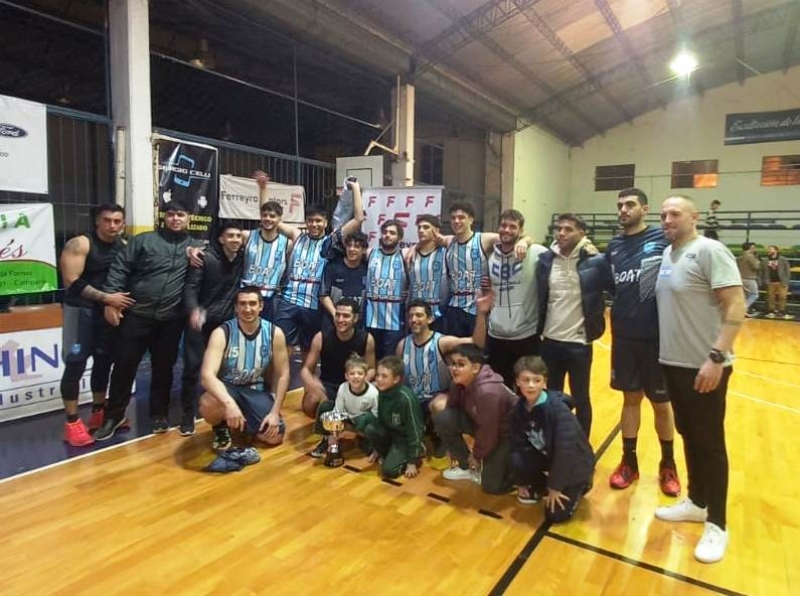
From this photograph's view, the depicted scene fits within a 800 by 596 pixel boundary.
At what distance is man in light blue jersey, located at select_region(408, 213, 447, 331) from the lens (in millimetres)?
3822

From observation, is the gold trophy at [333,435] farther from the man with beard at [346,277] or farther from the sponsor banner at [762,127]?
the sponsor banner at [762,127]

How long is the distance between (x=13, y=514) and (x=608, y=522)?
9.64ft

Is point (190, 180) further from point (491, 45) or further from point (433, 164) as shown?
point (433, 164)

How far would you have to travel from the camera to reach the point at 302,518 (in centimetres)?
271

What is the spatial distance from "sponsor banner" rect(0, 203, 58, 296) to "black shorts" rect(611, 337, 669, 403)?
4392 mm

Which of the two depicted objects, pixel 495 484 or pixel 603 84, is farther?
pixel 603 84

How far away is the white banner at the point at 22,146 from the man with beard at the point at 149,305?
59.6 inches

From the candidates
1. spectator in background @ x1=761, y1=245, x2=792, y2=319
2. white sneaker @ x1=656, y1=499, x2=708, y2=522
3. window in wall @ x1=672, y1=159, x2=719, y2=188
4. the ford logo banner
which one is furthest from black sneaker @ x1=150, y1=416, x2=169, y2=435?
window in wall @ x1=672, y1=159, x2=719, y2=188

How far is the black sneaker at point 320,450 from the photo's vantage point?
349 centimetres

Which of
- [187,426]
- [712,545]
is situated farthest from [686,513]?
[187,426]

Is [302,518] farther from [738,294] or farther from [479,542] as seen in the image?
[738,294]

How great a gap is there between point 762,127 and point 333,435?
52.0 ft

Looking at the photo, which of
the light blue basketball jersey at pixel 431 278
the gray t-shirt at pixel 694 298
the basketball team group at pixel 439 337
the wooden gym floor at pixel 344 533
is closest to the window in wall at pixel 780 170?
the wooden gym floor at pixel 344 533

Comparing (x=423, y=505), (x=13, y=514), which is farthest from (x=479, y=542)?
(x=13, y=514)
